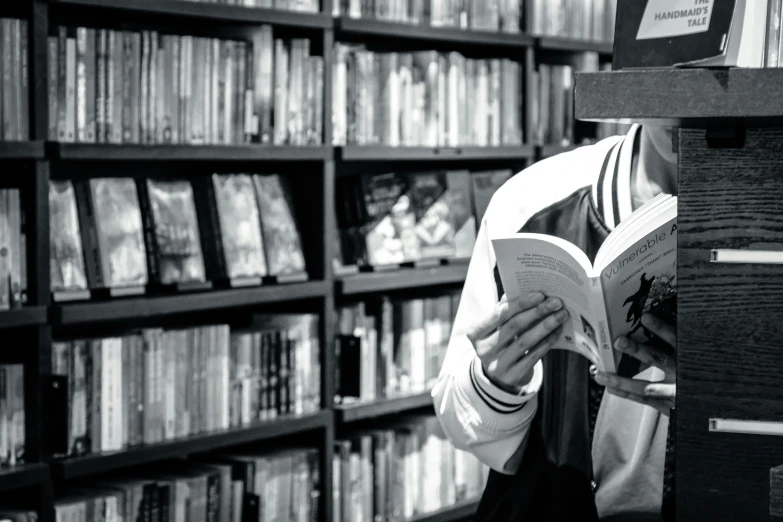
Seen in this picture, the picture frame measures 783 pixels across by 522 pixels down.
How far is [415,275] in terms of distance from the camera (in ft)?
10.2

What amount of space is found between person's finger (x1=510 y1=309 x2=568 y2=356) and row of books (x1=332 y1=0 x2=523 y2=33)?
174 centimetres

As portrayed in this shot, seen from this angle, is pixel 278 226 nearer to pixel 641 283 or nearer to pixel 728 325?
pixel 641 283

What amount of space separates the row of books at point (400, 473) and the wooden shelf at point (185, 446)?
0.71 ft

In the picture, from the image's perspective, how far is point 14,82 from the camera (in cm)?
214

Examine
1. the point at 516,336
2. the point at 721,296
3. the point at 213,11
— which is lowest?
the point at 516,336

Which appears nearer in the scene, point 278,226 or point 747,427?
point 747,427

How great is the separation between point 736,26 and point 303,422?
7.11 feet

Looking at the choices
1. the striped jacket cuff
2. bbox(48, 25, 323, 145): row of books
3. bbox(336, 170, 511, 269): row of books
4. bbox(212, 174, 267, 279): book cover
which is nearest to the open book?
the striped jacket cuff

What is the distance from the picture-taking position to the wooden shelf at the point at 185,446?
2.26 meters

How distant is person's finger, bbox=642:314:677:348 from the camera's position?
1110 millimetres

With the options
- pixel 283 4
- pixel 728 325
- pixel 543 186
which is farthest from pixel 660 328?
pixel 283 4

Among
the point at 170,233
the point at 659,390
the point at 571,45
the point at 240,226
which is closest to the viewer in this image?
the point at 659,390

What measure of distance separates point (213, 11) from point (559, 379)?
4.84 feet

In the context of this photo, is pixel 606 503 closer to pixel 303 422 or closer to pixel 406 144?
pixel 303 422
